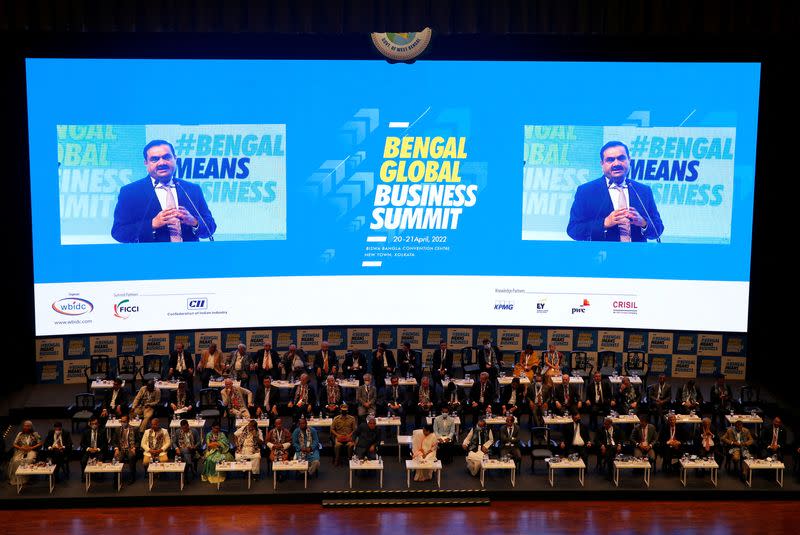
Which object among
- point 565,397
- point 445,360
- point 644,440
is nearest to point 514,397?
point 565,397

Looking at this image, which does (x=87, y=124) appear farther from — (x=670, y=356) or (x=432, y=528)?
(x=670, y=356)

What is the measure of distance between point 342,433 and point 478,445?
2.17 m

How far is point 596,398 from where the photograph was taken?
18.6 metres

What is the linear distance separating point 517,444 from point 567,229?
5.15 meters

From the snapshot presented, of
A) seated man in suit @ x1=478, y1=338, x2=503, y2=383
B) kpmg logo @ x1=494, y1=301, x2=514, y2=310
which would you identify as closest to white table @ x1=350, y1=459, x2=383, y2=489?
seated man in suit @ x1=478, y1=338, x2=503, y2=383

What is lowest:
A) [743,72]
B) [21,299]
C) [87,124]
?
[21,299]

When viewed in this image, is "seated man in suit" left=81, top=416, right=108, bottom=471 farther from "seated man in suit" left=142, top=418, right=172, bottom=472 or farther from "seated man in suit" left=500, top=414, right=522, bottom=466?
"seated man in suit" left=500, top=414, right=522, bottom=466

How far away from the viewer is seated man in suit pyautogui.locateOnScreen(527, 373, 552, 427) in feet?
59.7

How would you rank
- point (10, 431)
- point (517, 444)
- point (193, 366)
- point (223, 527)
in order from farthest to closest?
point (193, 366) < point (10, 431) < point (517, 444) < point (223, 527)

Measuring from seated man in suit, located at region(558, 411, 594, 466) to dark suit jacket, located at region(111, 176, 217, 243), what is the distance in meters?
7.70

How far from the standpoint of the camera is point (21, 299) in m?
19.9

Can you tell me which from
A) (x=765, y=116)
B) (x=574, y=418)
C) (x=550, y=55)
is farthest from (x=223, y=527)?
(x=765, y=116)

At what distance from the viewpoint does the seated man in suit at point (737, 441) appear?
16766mm

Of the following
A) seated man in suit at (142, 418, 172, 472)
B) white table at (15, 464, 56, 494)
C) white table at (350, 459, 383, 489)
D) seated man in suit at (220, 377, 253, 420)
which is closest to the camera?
white table at (15, 464, 56, 494)
